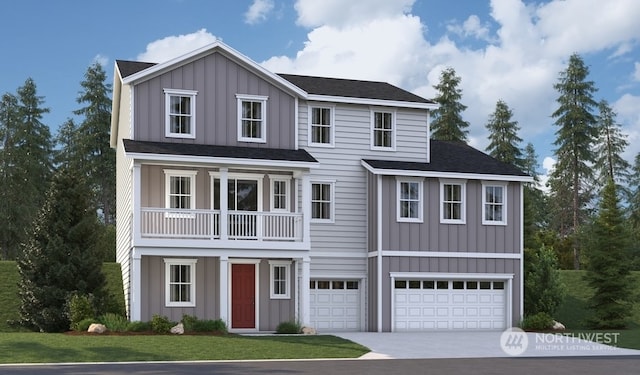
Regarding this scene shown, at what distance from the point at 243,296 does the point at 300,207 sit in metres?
3.83

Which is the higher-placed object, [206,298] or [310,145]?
[310,145]

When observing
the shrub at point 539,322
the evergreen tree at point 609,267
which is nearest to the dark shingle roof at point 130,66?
the shrub at point 539,322

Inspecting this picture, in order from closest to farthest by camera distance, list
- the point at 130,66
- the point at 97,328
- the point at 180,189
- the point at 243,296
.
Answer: the point at 97,328 → the point at 180,189 → the point at 243,296 → the point at 130,66

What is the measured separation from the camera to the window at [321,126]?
35125 mm

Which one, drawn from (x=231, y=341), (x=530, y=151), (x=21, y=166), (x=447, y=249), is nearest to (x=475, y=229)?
(x=447, y=249)

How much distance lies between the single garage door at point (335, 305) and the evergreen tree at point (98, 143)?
31532mm

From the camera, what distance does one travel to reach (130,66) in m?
34.4

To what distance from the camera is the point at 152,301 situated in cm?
3162

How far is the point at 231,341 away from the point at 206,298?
619 centimetres

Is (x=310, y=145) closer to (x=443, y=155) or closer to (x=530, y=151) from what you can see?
(x=443, y=155)

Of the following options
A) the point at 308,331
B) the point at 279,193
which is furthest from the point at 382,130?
the point at 308,331

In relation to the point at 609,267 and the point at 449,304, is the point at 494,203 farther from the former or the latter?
the point at 609,267

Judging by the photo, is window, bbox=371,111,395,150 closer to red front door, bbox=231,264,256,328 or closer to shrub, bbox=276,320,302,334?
red front door, bbox=231,264,256,328

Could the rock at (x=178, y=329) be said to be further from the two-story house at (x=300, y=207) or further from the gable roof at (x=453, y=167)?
the gable roof at (x=453, y=167)
